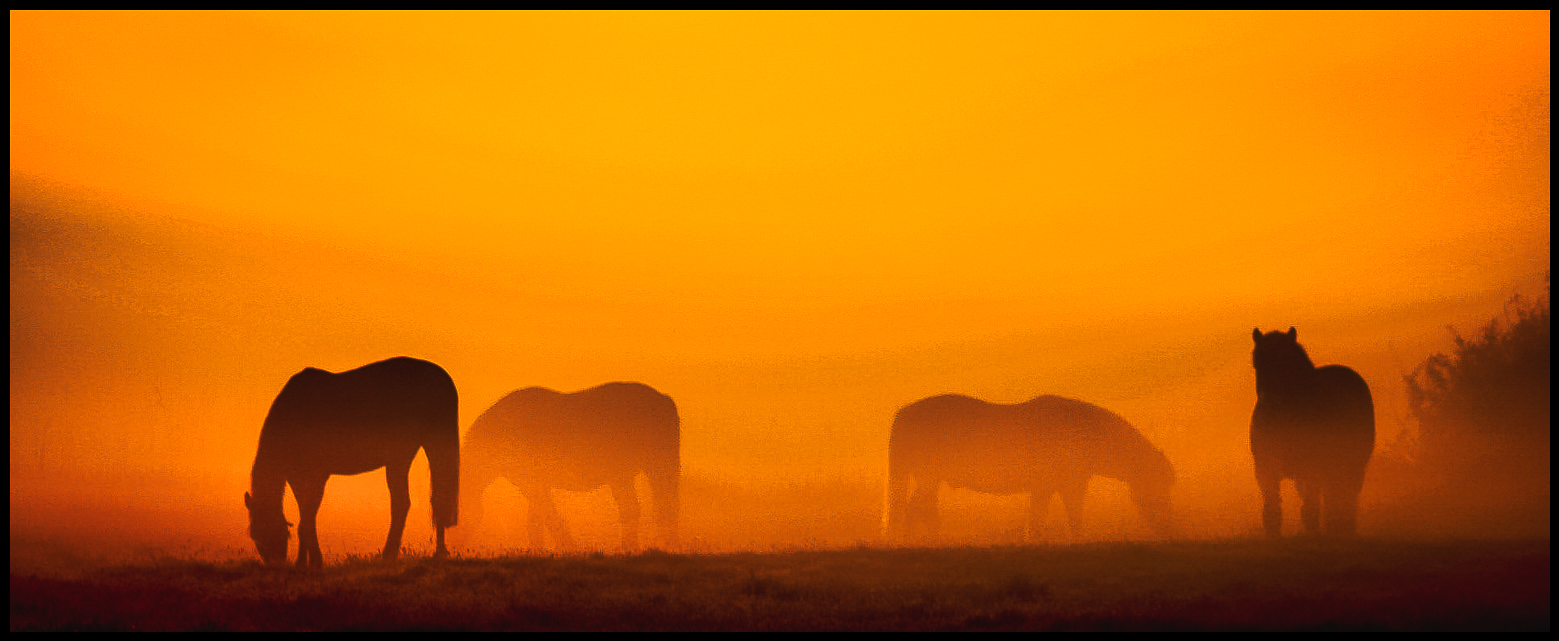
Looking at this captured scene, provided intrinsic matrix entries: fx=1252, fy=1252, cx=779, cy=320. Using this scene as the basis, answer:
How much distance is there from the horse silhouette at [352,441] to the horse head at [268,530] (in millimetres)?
15

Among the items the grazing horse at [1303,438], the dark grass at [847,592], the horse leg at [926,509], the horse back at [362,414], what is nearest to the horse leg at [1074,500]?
the horse leg at [926,509]

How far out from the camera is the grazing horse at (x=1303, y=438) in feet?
75.2

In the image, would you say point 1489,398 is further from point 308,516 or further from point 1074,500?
point 308,516

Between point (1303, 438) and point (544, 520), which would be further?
point (544, 520)

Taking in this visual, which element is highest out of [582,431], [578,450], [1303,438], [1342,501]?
[582,431]

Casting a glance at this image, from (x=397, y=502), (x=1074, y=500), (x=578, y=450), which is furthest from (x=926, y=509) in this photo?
(x=397, y=502)

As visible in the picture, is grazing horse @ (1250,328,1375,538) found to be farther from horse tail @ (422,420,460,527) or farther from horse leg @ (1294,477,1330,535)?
horse tail @ (422,420,460,527)

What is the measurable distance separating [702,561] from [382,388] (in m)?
6.22

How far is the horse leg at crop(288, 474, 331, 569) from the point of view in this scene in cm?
1922

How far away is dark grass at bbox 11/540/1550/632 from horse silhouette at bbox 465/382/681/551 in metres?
9.63

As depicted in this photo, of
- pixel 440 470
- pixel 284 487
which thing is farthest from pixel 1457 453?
pixel 284 487

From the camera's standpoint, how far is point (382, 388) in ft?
68.5

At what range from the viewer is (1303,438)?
22953mm

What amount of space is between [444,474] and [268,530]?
3.19 metres
